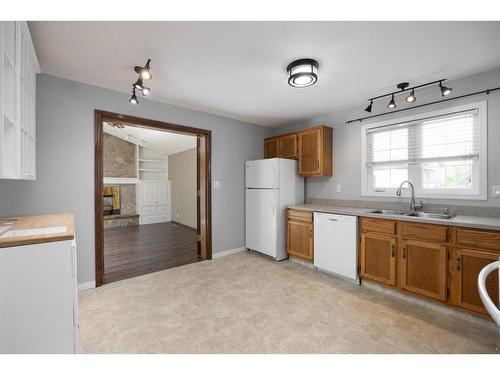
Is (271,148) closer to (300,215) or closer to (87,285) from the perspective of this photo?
(300,215)

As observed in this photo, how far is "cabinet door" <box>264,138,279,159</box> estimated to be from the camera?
4.18 m

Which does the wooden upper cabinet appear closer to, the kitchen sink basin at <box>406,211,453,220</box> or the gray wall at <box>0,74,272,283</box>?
the kitchen sink basin at <box>406,211,453,220</box>

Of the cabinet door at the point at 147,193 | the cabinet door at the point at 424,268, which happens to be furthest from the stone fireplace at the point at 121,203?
the cabinet door at the point at 424,268

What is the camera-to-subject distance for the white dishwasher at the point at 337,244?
2762 mm

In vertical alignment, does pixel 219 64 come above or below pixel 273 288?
above

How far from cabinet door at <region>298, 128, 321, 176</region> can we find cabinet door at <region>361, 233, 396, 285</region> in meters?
1.32

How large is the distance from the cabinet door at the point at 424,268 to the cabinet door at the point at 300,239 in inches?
46.2

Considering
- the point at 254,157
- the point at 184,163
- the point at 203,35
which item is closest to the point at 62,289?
the point at 203,35

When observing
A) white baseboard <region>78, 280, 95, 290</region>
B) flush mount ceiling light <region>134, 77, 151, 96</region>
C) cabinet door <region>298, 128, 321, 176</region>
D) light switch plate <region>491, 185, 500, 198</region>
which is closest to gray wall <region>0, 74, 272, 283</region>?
white baseboard <region>78, 280, 95, 290</region>

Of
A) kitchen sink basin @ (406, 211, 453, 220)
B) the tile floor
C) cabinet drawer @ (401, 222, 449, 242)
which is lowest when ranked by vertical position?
the tile floor

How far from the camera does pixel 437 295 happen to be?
2146 millimetres

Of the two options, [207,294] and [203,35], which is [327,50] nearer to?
[203,35]

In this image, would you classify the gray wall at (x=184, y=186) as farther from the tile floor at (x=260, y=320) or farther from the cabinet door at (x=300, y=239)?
the tile floor at (x=260, y=320)

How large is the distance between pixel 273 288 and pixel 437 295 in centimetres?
Result: 161
